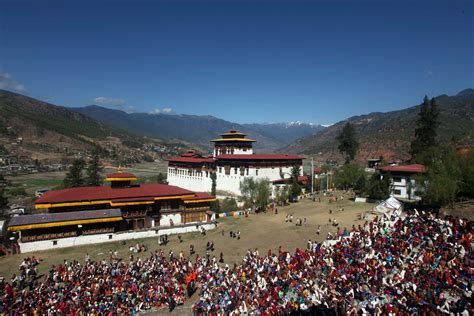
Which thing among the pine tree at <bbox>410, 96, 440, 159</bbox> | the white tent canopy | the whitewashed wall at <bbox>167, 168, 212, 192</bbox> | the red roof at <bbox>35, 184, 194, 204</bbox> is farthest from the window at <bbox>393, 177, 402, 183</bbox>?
the whitewashed wall at <bbox>167, 168, 212, 192</bbox>

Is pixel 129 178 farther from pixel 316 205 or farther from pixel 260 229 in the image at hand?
pixel 316 205

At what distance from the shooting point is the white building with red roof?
201ft

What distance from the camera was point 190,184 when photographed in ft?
243

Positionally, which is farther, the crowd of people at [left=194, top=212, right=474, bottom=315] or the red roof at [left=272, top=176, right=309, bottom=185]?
the red roof at [left=272, top=176, right=309, bottom=185]

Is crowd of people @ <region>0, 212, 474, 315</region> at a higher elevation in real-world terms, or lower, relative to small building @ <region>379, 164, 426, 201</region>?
lower

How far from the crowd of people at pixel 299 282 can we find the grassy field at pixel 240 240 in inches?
140

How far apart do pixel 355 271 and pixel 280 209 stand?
28.6 m

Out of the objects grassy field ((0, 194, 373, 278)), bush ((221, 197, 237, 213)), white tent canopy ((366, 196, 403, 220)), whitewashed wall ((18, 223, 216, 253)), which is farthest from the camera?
bush ((221, 197, 237, 213))

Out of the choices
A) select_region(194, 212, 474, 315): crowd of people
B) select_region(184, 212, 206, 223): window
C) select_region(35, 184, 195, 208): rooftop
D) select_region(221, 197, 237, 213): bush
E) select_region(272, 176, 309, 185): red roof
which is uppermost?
select_region(35, 184, 195, 208): rooftop

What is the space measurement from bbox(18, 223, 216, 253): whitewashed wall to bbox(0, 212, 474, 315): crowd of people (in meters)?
5.97

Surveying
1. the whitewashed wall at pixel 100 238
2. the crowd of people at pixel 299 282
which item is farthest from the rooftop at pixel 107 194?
the crowd of people at pixel 299 282

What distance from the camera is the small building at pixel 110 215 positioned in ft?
101

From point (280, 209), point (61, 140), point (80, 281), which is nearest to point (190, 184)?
point (280, 209)

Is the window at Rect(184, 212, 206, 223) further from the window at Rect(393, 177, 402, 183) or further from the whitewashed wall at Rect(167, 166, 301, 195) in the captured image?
the window at Rect(393, 177, 402, 183)
